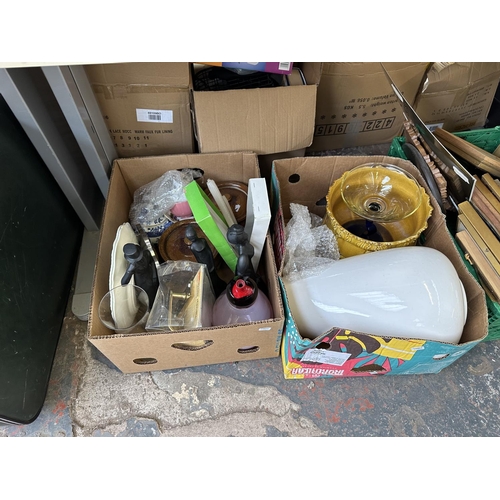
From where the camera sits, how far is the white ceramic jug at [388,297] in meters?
0.83

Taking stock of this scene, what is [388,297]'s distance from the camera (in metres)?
0.84

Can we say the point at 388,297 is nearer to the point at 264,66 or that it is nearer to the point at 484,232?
the point at 484,232

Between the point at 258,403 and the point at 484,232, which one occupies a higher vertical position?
the point at 484,232

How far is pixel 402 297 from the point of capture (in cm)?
84

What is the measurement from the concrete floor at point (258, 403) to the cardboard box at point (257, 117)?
0.58 m

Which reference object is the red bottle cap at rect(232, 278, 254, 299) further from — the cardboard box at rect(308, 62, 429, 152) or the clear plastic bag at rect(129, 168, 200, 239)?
the cardboard box at rect(308, 62, 429, 152)

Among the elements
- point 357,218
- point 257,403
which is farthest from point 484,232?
point 257,403

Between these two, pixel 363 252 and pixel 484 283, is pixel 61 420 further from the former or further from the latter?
pixel 484 283

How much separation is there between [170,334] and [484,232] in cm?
76

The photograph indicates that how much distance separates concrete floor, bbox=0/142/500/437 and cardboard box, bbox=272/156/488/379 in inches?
2.0

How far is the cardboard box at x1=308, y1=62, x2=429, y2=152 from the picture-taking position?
1.18 meters

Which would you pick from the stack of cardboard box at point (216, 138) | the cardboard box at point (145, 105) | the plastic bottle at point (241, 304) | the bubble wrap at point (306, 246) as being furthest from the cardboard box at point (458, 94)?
the plastic bottle at point (241, 304)

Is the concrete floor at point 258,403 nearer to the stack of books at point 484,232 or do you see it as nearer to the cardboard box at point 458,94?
the stack of books at point 484,232

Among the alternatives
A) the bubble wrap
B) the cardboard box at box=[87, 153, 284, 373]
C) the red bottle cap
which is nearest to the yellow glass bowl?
the bubble wrap
